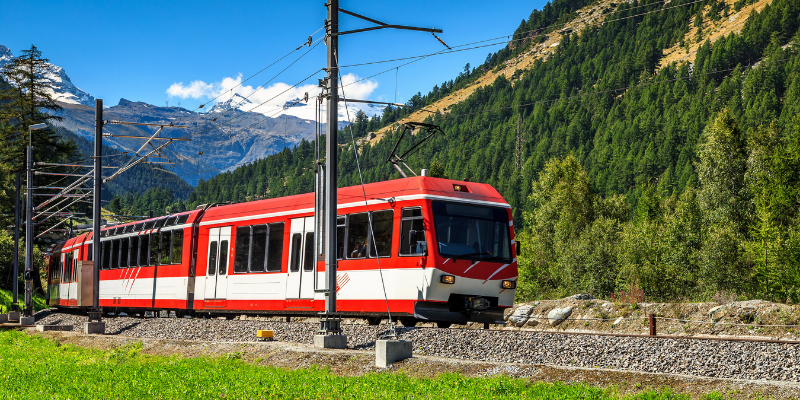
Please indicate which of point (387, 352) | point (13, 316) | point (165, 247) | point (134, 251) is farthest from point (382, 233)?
point (13, 316)

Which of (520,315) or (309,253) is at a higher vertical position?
(309,253)

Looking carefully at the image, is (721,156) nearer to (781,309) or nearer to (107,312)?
(781,309)

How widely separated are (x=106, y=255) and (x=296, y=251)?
52.3 feet

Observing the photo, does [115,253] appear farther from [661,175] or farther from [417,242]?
[661,175]

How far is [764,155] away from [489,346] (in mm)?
46509

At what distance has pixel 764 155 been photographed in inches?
2076

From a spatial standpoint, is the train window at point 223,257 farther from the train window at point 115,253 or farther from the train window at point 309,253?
the train window at point 115,253

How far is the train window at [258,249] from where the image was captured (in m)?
21.5

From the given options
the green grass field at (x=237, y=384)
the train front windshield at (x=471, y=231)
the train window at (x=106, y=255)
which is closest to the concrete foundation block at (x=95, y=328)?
the train window at (x=106, y=255)

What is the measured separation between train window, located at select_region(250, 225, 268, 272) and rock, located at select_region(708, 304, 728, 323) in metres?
13.0

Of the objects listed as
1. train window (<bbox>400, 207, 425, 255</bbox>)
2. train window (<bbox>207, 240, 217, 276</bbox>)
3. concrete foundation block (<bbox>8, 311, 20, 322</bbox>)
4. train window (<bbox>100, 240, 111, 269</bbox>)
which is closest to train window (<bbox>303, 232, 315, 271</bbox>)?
train window (<bbox>400, 207, 425, 255</bbox>)

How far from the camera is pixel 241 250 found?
22641 millimetres

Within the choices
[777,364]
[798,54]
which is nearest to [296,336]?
[777,364]

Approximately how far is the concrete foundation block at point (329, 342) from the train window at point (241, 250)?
886 cm
